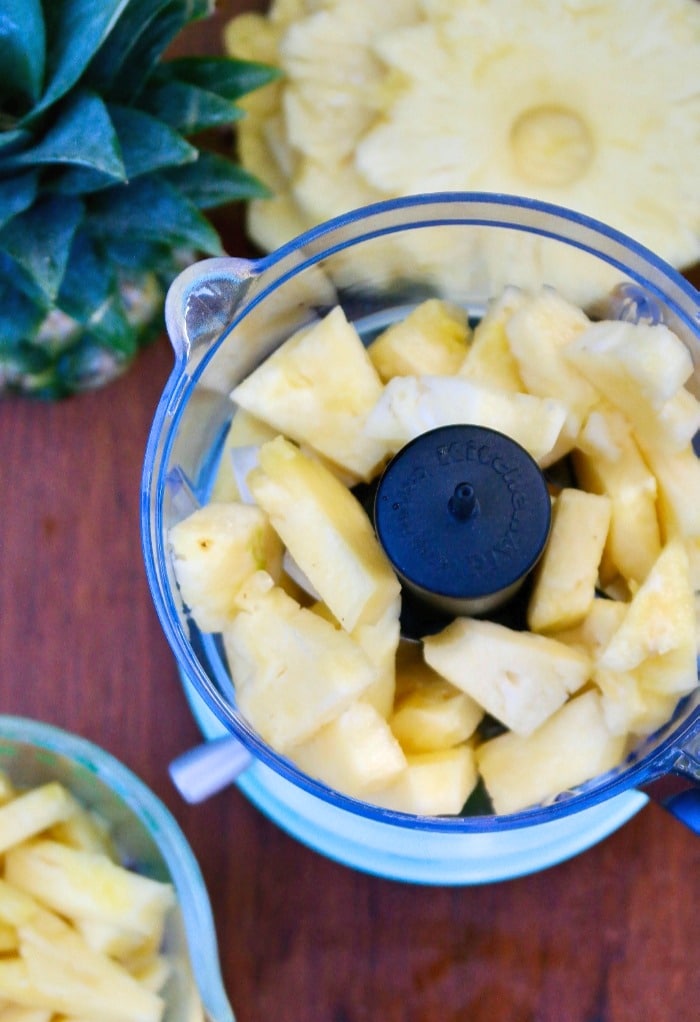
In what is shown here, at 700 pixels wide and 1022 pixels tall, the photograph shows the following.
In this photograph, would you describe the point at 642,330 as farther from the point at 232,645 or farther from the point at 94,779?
the point at 94,779

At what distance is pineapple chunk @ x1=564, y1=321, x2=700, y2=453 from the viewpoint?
1.77 feet

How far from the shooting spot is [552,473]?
2.19 ft

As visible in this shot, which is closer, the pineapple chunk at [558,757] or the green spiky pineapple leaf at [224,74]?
the pineapple chunk at [558,757]

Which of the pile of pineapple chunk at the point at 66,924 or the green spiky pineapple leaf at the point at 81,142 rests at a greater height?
the green spiky pineapple leaf at the point at 81,142

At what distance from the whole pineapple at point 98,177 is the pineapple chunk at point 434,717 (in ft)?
1.09

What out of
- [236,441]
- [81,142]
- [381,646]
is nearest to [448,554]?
[381,646]

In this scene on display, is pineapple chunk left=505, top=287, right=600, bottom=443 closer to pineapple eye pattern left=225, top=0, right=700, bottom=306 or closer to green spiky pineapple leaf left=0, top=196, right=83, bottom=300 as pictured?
pineapple eye pattern left=225, top=0, right=700, bottom=306

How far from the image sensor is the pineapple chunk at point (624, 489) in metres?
0.58

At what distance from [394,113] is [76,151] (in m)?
0.26

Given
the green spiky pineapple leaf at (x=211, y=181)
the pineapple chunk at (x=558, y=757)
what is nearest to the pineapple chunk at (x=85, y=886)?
the pineapple chunk at (x=558, y=757)

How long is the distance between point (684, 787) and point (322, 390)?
36 cm

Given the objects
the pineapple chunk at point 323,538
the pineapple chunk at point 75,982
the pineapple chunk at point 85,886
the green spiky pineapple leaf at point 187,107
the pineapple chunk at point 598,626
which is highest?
the green spiky pineapple leaf at point 187,107

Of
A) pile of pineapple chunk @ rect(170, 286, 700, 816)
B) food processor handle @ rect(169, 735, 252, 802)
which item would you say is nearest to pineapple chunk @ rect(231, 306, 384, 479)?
pile of pineapple chunk @ rect(170, 286, 700, 816)

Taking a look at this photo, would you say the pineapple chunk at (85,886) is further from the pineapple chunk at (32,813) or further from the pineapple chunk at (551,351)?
the pineapple chunk at (551,351)
